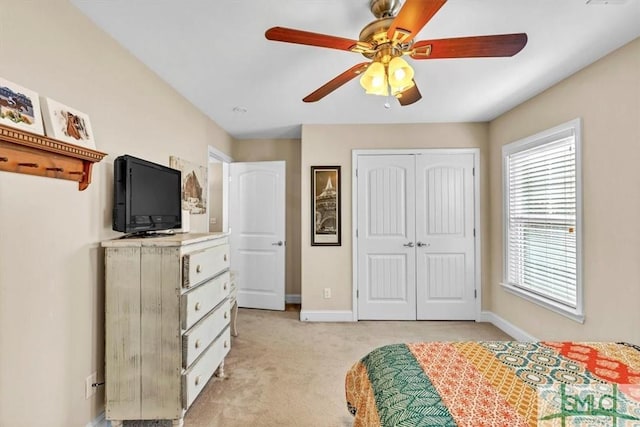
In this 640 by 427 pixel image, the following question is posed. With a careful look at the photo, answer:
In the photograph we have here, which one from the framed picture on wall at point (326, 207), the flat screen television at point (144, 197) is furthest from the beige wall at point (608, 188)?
the flat screen television at point (144, 197)

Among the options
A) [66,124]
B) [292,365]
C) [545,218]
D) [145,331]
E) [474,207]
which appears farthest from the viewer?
[474,207]

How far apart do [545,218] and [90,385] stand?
145 inches

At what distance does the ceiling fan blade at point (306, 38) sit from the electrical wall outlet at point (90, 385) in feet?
6.79

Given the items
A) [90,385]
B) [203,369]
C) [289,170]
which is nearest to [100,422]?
[90,385]

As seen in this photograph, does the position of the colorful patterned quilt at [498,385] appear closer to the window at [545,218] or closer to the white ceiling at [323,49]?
the window at [545,218]

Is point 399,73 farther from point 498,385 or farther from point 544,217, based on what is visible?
point 544,217

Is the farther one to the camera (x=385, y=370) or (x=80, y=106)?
(x=80, y=106)

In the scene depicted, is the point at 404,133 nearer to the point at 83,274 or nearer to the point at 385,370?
the point at 385,370

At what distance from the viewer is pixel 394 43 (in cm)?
142

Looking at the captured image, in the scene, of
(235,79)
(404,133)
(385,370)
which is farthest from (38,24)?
(404,133)

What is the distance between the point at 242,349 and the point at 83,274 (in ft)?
5.49

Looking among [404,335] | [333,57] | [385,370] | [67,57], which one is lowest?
[404,335]

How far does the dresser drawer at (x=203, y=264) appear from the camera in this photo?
175 centimetres

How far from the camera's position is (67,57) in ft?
5.04
